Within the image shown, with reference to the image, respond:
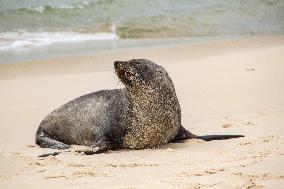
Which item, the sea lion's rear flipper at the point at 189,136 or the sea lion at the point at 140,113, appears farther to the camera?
the sea lion's rear flipper at the point at 189,136

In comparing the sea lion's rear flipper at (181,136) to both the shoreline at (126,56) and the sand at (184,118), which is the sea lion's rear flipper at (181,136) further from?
the shoreline at (126,56)

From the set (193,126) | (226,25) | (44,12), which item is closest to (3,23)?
(44,12)

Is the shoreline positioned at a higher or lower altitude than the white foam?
lower

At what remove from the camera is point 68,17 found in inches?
699

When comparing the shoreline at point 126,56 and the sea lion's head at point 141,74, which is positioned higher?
the shoreline at point 126,56

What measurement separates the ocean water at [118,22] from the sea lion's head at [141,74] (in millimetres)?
7179

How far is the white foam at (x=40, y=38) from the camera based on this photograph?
13.8 m

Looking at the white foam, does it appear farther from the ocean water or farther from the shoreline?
the shoreline

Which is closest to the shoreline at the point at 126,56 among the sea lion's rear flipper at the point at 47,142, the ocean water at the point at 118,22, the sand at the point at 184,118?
the sand at the point at 184,118

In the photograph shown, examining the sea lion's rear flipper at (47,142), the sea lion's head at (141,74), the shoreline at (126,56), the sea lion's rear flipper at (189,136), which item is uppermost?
the shoreline at (126,56)

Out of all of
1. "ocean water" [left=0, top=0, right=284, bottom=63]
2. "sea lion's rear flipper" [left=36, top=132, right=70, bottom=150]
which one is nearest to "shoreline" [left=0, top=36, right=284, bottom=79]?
"ocean water" [left=0, top=0, right=284, bottom=63]

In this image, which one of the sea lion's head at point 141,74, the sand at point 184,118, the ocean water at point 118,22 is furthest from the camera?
the ocean water at point 118,22

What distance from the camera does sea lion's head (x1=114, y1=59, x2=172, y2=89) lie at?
16.3 ft

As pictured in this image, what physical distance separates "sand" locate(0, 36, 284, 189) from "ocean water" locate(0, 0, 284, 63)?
176 centimetres
